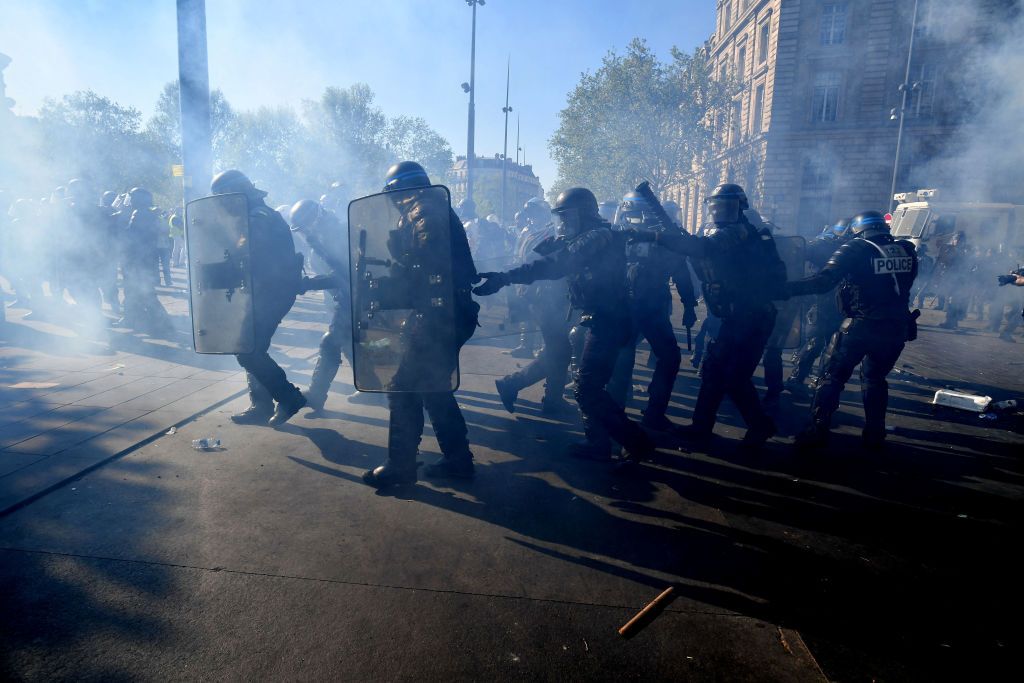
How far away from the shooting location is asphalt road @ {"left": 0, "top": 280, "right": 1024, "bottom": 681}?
2248 millimetres

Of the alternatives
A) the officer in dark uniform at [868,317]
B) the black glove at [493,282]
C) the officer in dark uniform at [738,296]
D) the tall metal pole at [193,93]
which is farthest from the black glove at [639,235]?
the tall metal pole at [193,93]

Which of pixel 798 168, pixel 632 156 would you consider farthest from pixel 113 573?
pixel 632 156

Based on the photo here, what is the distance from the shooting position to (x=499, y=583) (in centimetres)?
276

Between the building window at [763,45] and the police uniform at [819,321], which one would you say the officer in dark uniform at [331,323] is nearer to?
the police uniform at [819,321]

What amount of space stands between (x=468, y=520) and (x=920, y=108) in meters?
29.6

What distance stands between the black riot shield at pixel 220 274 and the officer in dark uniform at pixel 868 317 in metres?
4.01

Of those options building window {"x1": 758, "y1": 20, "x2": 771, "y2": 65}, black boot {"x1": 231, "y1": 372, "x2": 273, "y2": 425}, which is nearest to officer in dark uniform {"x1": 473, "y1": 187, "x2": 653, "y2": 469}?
black boot {"x1": 231, "y1": 372, "x2": 273, "y2": 425}

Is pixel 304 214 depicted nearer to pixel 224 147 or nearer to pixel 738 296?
pixel 738 296

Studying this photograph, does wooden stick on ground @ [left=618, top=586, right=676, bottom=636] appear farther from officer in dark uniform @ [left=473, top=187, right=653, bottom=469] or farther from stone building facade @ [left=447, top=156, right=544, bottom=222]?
stone building facade @ [left=447, top=156, right=544, bottom=222]

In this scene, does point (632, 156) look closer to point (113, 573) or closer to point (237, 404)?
point (237, 404)

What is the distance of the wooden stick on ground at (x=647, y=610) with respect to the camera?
241 centimetres

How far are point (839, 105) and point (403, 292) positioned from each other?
95.0ft

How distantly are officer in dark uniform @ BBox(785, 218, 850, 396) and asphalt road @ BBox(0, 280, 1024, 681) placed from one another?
1.95m

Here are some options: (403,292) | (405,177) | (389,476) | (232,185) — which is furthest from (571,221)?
(232,185)
